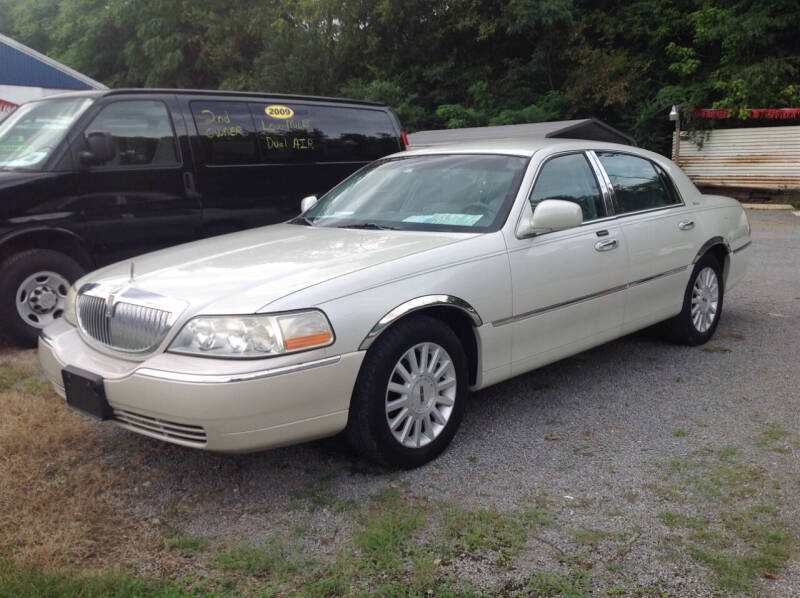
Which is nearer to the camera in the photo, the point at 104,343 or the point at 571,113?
the point at 104,343

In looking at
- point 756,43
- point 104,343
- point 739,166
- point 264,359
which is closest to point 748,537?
point 264,359

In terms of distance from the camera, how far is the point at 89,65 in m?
34.9

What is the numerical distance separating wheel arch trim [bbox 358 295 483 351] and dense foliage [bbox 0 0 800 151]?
62.2 ft

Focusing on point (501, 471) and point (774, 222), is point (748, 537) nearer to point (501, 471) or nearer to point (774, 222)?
point (501, 471)

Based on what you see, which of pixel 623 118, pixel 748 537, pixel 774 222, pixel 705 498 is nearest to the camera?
pixel 748 537

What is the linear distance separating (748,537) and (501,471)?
1.12 m

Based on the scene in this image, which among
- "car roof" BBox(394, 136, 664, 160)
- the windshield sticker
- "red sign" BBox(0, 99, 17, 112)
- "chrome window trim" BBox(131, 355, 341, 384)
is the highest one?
"red sign" BBox(0, 99, 17, 112)

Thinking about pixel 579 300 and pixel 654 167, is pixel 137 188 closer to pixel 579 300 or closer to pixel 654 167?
pixel 579 300

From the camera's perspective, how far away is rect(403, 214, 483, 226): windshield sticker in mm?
4219

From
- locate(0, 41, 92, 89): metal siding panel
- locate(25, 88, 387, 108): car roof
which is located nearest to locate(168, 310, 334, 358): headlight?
locate(25, 88, 387, 108): car roof

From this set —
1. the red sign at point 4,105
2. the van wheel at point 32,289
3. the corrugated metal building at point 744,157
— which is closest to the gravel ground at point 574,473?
the van wheel at point 32,289

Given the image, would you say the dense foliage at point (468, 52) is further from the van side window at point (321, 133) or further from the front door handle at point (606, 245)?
the front door handle at point (606, 245)

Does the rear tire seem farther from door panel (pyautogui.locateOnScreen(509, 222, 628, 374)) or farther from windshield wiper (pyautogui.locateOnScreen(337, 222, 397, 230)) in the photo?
windshield wiper (pyautogui.locateOnScreen(337, 222, 397, 230))

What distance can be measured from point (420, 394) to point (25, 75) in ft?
61.2
